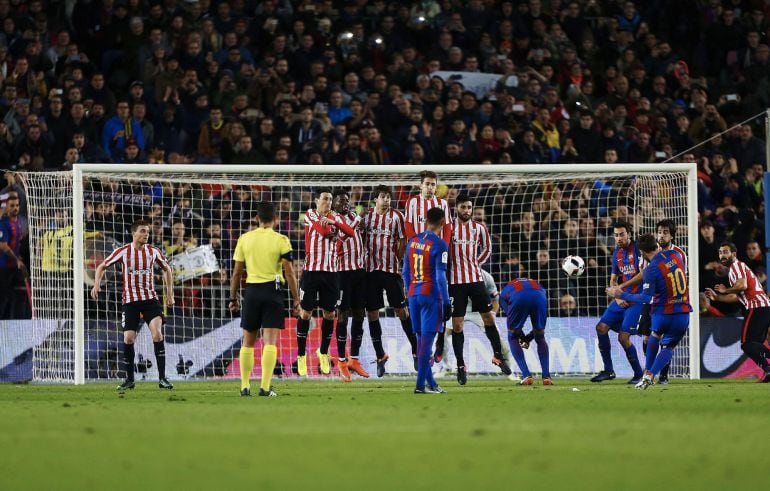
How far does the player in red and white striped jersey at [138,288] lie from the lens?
15117mm

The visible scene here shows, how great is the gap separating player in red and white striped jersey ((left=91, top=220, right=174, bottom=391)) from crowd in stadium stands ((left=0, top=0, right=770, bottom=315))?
2882 millimetres

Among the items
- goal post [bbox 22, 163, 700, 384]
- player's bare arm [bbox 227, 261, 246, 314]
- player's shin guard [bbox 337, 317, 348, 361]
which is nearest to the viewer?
player's bare arm [bbox 227, 261, 246, 314]

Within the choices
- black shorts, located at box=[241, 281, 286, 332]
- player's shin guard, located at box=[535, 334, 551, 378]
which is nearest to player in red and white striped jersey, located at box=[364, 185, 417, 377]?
player's shin guard, located at box=[535, 334, 551, 378]

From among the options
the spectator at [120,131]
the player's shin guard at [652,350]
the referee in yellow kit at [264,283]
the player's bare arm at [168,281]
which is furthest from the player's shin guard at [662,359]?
the spectator at [120,131]

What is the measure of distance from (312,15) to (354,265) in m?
8.50

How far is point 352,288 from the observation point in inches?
636

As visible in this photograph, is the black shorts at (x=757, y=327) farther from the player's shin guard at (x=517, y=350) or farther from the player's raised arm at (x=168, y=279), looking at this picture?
the player's raised arm at (x=168, y=279)

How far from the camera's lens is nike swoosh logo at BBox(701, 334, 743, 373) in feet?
61.5

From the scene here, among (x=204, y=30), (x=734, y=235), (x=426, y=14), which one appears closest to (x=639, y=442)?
(x=734, y=235)

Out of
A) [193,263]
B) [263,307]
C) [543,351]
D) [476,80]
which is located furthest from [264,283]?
[476,80]

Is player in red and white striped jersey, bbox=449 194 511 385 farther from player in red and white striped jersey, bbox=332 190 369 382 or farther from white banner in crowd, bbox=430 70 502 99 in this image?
white banner in crowd, bbox=430 70 502 99

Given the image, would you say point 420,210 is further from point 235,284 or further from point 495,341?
point 235,284

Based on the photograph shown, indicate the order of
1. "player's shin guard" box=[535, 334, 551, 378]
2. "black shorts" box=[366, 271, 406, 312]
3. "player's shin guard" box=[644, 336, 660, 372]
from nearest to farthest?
1. "player's shin guard" box=[644, 336, 660, 372]
2. "player's shin guard" box=[535, 334, 551, 378]
3. "black shorts" box=[366, 271, 406, 312]

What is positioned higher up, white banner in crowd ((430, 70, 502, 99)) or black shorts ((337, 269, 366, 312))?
white banner in crowd ((430, 70, 502, 99))
